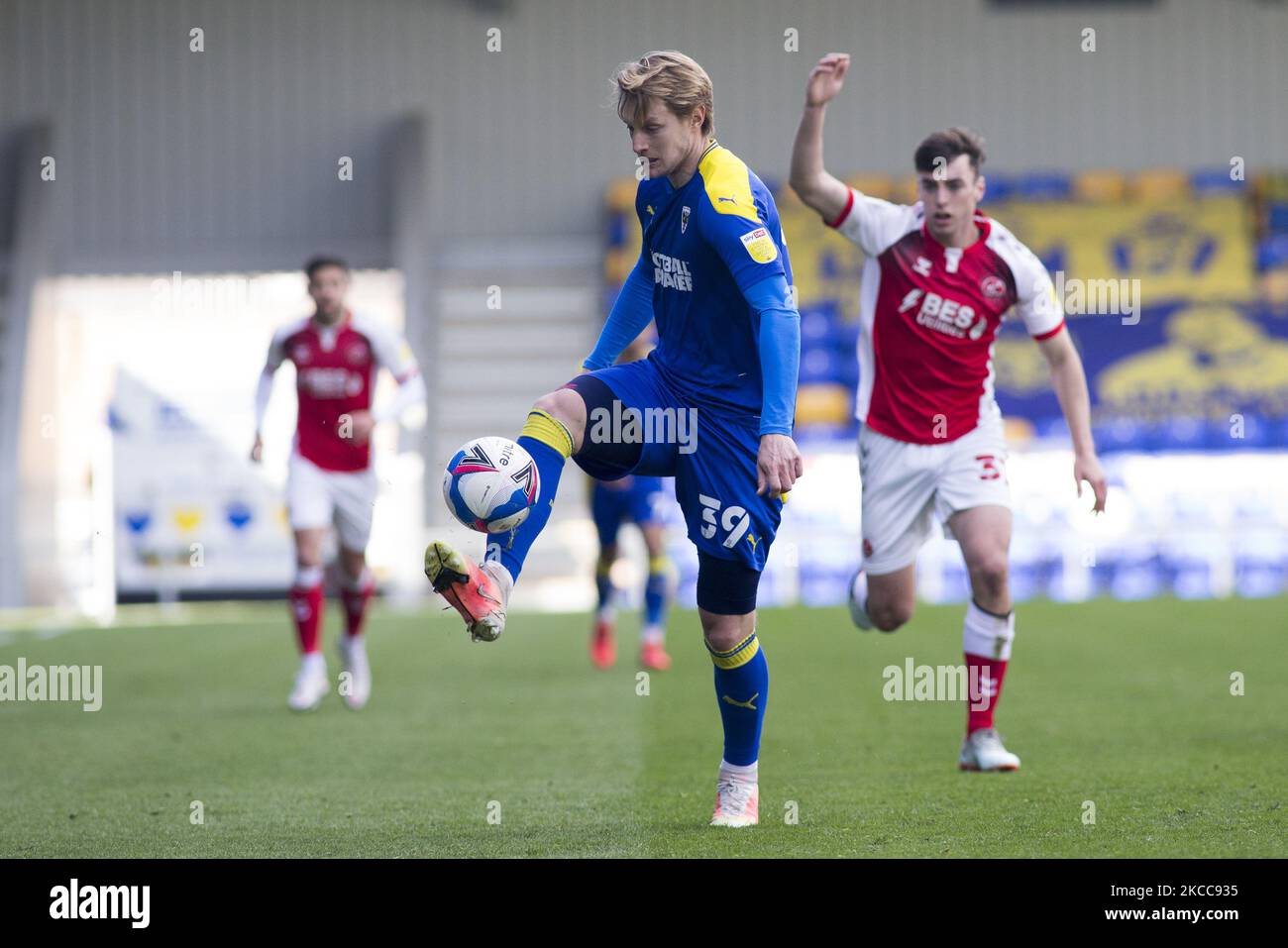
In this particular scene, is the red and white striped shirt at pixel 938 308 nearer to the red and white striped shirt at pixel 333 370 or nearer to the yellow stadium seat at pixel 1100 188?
the red and white striped shirt at pixel 333 370

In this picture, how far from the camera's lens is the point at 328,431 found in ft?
26.6

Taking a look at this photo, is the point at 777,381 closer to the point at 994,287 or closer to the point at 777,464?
the point at 777,464

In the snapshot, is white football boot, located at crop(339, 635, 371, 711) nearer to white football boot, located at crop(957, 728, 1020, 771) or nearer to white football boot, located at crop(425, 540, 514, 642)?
white football boot, located at crop(957, 728, 1020, 771)

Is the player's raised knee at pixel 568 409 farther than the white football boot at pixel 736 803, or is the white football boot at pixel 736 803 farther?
the white football boot at pixel 736 803

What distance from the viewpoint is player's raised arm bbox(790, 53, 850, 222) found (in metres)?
4.75

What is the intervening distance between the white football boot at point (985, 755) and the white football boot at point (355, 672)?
3.37 m

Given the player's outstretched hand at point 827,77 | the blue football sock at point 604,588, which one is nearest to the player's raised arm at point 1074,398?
the player's outstretched hand at point 827,77

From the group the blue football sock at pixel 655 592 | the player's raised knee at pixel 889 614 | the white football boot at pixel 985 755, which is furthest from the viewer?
the blue football sock at pixel 655 592

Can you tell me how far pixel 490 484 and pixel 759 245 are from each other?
905 millimetres

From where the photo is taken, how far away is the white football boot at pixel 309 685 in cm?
790

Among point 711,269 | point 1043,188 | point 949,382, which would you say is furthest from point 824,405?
point 711,269

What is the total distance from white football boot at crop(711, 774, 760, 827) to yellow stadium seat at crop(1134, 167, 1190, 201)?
1690cm

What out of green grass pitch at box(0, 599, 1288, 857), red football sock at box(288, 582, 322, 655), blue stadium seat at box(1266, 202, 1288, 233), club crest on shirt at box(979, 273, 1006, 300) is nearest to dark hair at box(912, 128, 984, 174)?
club crest on shirt at box(979, 273, 1006, 300)

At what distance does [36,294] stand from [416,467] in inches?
206
